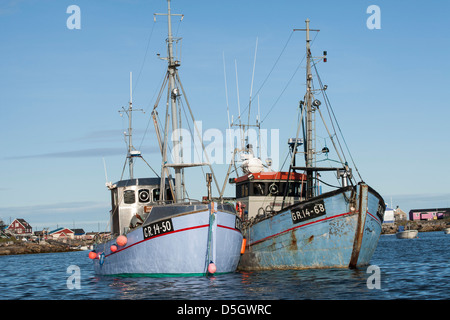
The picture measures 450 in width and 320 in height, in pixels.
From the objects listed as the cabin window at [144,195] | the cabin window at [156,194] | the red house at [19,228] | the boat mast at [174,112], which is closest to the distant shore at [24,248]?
the red house at [19,228]

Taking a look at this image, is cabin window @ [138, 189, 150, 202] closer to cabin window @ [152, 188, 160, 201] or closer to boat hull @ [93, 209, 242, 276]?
cabin window @ [152, 188, 160, 201]

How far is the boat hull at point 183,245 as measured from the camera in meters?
25.7

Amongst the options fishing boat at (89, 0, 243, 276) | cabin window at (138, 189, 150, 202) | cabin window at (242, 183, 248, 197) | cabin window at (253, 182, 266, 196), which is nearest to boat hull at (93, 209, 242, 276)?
fishing boat at (89, 0, 243, 276)

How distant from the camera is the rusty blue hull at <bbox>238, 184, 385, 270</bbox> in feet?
90.4

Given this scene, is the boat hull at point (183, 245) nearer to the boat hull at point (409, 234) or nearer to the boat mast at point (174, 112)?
the boat mast at point (174, 112)

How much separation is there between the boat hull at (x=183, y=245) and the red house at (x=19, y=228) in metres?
135

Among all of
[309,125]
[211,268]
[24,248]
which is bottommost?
[24,248]

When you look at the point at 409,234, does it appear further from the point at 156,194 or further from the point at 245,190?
the point at 156,194

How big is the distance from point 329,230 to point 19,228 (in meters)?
144

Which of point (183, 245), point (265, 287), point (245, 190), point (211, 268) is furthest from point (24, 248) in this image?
point (265, 287)

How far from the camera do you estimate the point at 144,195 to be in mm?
33312
